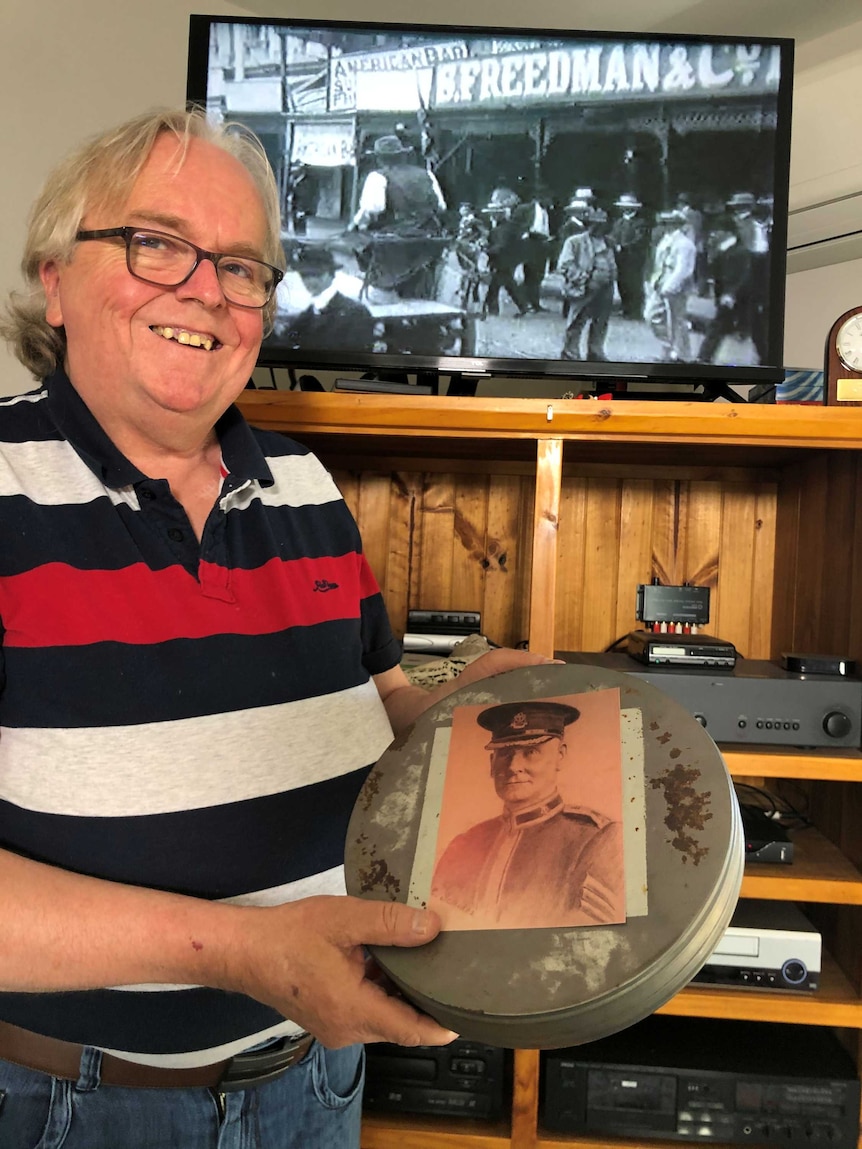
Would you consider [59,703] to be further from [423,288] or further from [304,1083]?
[423,288]

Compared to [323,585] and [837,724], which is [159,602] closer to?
[323,585]

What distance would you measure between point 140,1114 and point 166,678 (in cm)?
42

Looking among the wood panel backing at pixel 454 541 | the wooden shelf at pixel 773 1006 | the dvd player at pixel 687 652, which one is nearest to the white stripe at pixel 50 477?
the dvd player at pixel 687 652

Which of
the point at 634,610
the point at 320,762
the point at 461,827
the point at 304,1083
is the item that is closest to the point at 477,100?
the point at 634,610

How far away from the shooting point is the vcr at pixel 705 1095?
1394 millimetres

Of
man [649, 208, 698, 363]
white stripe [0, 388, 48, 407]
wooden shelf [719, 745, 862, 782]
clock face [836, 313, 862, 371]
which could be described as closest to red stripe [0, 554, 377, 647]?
white stripe [0, 388, 48, 407]

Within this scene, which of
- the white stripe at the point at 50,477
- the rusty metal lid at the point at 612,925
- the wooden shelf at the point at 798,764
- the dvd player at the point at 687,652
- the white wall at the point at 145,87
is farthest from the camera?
the white wall at the point at 145,87

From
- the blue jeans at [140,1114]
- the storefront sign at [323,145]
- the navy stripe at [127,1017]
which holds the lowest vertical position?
the blue jeans at [140,1114]

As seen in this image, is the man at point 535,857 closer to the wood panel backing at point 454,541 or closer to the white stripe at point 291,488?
the white stripe at point 291,488

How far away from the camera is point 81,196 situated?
87 centimetres

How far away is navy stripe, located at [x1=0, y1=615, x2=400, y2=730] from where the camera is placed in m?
0.74

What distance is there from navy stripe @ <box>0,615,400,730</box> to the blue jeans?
1.09 feet

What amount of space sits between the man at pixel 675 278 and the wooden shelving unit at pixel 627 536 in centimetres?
19

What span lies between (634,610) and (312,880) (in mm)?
1141
